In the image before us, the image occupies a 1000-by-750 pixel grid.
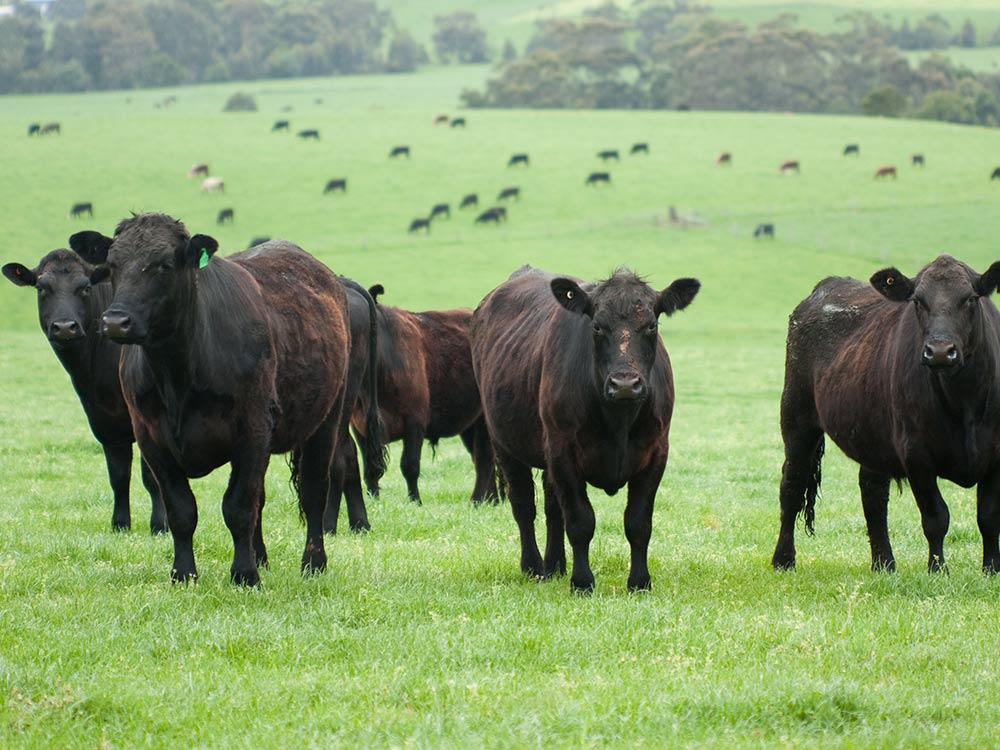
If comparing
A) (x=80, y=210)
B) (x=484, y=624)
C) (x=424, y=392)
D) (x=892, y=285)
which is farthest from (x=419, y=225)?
(x=484, y=624)

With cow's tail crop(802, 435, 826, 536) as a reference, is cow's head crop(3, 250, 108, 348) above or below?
above

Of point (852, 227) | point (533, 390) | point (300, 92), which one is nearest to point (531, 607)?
point (533, 390)

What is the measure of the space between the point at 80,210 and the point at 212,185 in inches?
328

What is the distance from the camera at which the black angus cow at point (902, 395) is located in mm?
8617

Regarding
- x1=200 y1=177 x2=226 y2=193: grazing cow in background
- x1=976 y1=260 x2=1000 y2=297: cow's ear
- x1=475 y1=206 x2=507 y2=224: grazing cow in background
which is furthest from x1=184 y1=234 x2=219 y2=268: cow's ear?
x1=200 y1=177 x2=226 y2=193: grazing cow in background

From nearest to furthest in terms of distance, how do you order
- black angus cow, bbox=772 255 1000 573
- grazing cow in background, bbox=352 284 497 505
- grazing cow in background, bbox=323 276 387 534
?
1. black angus cow, bbox=772 255 1000 573
2. grazing cow in background, bbox=323 276 387 534
3. grazing cow in background, bbox=352 284 497 505

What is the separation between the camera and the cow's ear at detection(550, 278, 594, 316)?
870 centimetres

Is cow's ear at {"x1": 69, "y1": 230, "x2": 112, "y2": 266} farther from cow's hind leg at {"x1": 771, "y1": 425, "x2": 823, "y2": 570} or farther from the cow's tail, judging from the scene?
the cow's tail

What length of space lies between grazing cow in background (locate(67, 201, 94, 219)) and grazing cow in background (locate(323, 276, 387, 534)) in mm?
51429

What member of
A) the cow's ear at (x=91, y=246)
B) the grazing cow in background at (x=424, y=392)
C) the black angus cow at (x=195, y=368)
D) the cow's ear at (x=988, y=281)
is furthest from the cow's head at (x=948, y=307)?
the grazing cow in background at (x=424, y=392)

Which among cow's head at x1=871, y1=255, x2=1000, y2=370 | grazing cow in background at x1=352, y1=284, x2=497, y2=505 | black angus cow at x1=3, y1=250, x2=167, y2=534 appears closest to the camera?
cow's head at x1=871, y1=255, x2=1000, y2=370

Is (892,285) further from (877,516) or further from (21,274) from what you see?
(21,274)

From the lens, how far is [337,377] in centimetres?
995

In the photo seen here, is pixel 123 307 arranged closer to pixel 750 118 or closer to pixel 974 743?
pixel 974 743
